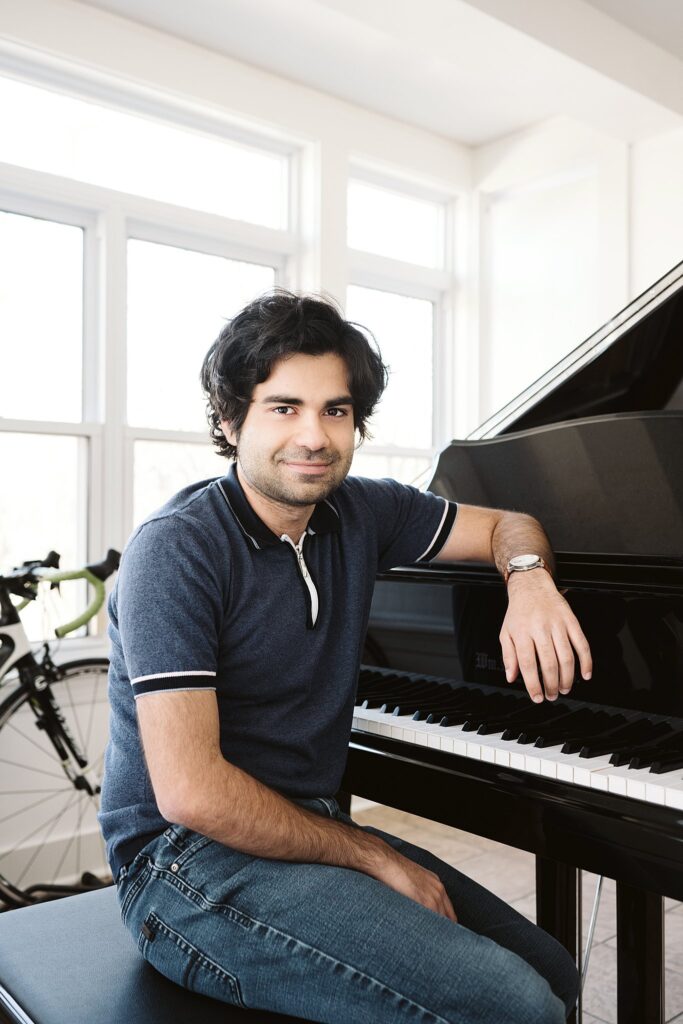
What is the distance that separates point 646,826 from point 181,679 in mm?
610

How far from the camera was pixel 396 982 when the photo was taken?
1.11 meters

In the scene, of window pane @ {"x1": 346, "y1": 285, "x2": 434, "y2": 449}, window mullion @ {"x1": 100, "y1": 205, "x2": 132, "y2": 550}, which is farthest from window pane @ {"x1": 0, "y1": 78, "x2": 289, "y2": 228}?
window pane @ {"x1": 346, "y1": 285, "x2": 434, "y2": 449}

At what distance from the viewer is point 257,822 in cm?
119

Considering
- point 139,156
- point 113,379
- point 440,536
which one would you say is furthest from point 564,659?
point 139,156

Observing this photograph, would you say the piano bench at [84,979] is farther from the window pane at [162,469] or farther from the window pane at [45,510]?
the window pane at [162,469]

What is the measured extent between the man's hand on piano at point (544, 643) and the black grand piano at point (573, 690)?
0.08m

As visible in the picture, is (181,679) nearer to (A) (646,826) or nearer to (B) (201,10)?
(A) (646,826)

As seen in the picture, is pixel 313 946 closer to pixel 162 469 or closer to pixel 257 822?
pixel 257 822

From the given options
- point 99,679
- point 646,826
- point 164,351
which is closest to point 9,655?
point 99,679

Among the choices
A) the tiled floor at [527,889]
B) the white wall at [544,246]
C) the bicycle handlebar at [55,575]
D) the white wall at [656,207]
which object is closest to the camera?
the tiled floor at [527,889]

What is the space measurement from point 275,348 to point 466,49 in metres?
2.52

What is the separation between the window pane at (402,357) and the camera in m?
4.53

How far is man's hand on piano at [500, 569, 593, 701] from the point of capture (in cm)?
139

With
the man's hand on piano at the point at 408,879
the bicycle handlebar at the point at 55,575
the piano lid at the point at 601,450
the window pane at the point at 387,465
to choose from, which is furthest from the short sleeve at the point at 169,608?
the window pane at the point at 387,465
